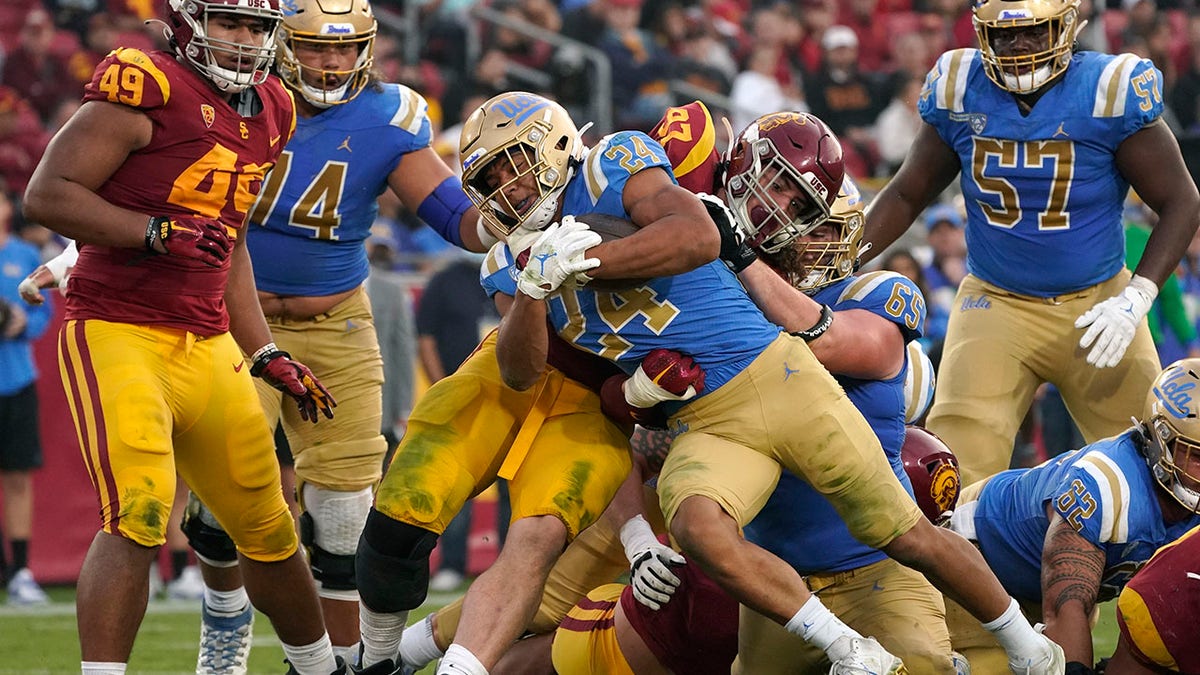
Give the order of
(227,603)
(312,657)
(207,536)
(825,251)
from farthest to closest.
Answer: (227,603) < (207,536) < (312,657) < (825,251)

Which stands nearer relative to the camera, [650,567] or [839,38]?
[650,567]

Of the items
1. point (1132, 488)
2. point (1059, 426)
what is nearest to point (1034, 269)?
point (1132, 488)

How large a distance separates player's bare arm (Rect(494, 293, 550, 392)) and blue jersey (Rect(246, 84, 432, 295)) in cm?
132

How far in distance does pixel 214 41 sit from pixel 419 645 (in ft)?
5.62

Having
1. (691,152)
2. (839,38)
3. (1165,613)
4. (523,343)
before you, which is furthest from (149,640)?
(839,38)

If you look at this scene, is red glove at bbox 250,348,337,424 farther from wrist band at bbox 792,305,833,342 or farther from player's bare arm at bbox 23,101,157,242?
wrist band at bbox 792,305,833,342

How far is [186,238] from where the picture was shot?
4.21 metres

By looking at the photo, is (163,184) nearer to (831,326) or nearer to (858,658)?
(831,326)

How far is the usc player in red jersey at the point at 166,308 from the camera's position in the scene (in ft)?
13.6

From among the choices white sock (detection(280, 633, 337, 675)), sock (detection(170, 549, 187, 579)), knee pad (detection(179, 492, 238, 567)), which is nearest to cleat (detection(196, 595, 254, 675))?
knee pad (detection(179, 492, 238, 567))

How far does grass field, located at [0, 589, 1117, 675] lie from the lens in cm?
617

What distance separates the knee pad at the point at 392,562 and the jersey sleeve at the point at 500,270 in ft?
2.24

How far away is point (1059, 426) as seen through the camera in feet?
30.0

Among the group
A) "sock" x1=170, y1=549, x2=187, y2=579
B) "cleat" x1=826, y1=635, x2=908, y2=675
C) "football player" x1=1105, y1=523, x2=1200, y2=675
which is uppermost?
"football player" x1=1105, y1=523, x2=1200, y2=675
